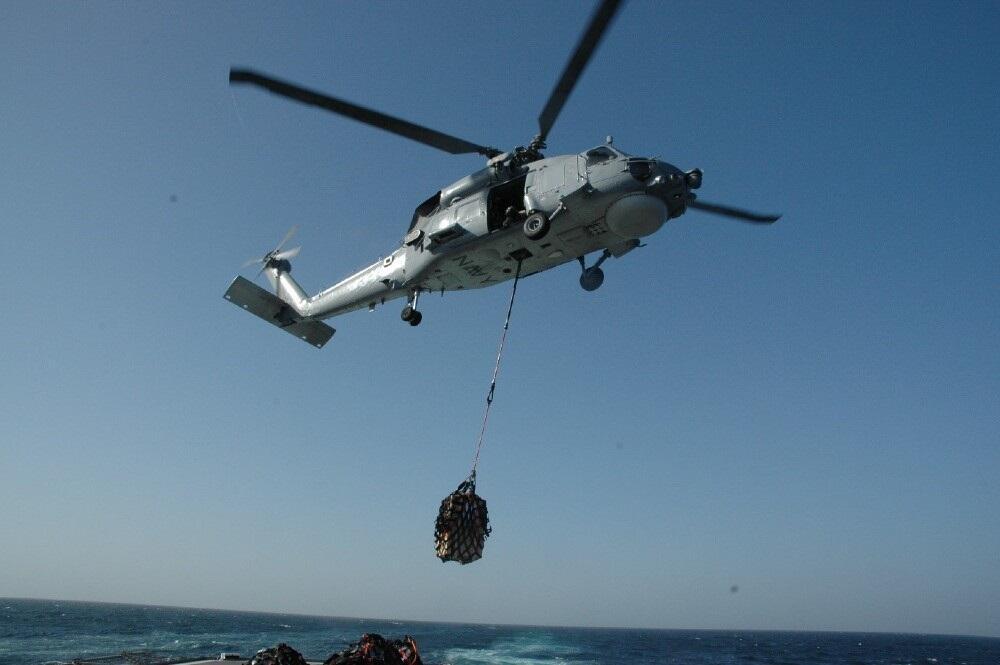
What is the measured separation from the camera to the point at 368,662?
6.47 meters

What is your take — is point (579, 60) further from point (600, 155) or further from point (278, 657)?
point (278, 657)

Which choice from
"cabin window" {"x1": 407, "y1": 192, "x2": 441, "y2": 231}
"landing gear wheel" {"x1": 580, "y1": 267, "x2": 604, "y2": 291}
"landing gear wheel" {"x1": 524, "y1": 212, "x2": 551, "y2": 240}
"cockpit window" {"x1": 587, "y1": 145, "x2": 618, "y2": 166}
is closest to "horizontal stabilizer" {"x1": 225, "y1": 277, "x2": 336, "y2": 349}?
"cabin window" {"x1": 407, "y1": 192, "x2": 441, "y2": 231}

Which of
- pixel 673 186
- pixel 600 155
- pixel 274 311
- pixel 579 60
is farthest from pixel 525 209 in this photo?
pixel 274 311

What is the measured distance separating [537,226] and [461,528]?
5.78 metres

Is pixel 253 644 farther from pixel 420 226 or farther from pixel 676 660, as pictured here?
pixel 420 226

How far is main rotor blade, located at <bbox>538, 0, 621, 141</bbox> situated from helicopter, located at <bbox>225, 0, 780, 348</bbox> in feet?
0.08

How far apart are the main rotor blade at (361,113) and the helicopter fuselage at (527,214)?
34.7 inches

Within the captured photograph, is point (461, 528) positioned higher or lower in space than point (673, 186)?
lower

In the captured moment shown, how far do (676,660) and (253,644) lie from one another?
160ft

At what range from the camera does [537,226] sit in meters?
11.1

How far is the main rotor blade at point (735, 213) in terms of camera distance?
12.5 m

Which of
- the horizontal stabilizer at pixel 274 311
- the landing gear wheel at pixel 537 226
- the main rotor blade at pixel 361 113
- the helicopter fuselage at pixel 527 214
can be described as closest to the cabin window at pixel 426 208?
the helicopter fuselage at pixel 527 214

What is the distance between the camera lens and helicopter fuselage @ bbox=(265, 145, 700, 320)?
424 inches

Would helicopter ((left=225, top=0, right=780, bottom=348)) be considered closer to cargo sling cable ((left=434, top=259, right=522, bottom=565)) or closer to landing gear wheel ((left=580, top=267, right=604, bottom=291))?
landing gear wheel ((left=580, top=267, right=604, bottom=291))
